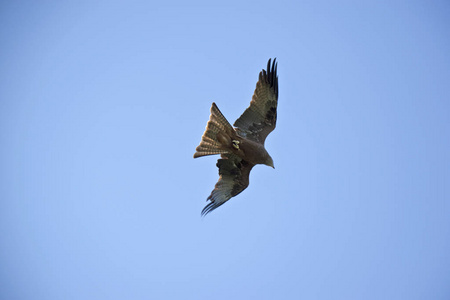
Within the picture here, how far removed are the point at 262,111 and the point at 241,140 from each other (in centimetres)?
93

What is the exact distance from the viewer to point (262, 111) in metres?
8.57

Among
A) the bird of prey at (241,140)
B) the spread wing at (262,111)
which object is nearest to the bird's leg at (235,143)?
the bird of prey at (241,140)

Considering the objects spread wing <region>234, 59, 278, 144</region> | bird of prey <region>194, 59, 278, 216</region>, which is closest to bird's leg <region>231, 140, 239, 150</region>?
bird of prey <region>194, 59, 278, 216</region>

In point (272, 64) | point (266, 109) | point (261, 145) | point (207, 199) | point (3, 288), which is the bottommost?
point (207, 199)

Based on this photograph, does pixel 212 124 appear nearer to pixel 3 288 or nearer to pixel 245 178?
pixel 245 178

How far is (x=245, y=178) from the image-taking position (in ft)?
29.1

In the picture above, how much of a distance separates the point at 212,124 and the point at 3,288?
44.4 meters

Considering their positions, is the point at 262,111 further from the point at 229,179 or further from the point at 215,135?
the point at 229,179

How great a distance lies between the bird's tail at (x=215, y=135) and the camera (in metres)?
7.75

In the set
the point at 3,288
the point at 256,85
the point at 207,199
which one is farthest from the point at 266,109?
the point at 3,288

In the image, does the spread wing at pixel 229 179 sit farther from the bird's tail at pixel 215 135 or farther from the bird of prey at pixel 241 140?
the bird's tail at pixel 215 135

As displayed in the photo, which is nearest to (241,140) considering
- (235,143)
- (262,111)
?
(235,143)

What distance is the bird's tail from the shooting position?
25.4 ft

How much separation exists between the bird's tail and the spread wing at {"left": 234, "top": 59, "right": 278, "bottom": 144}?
58 cm
